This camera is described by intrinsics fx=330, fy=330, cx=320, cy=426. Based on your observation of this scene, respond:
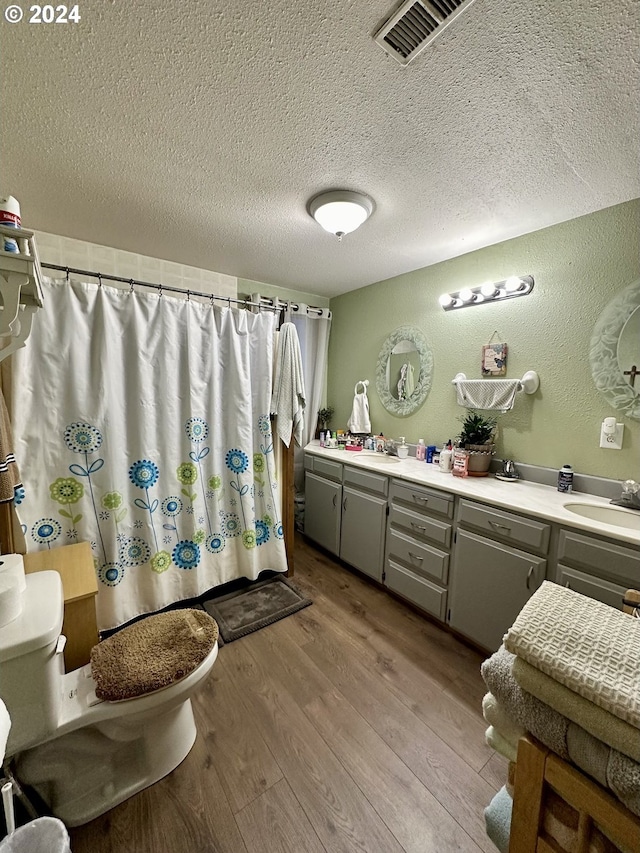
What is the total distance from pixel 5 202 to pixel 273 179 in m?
1.02

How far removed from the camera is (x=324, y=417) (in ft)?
11.4

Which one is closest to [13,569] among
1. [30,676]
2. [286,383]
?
[30,676]

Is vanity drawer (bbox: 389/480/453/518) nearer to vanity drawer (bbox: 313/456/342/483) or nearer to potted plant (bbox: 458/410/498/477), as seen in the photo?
potted plant (bbox: 458/410/498/477)

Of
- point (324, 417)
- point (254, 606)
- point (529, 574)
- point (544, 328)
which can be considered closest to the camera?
point (529, 574)

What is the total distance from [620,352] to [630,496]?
719 millimetres

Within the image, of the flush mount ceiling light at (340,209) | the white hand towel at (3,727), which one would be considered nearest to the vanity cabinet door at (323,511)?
the flush mount ceiling light at (340,209)

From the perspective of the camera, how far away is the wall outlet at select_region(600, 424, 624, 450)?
5.49ft

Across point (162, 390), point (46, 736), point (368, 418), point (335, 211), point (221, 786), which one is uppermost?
point (335, 211)

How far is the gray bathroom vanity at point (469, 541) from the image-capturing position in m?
1.36

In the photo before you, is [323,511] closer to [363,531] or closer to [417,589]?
[363,531]

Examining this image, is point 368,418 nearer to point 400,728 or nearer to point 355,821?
point 400,728

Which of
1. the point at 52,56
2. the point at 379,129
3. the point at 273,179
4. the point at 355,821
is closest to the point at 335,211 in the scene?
the point at 273,179

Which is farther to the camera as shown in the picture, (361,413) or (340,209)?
(361,413)

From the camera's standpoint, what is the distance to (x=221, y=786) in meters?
1.15
